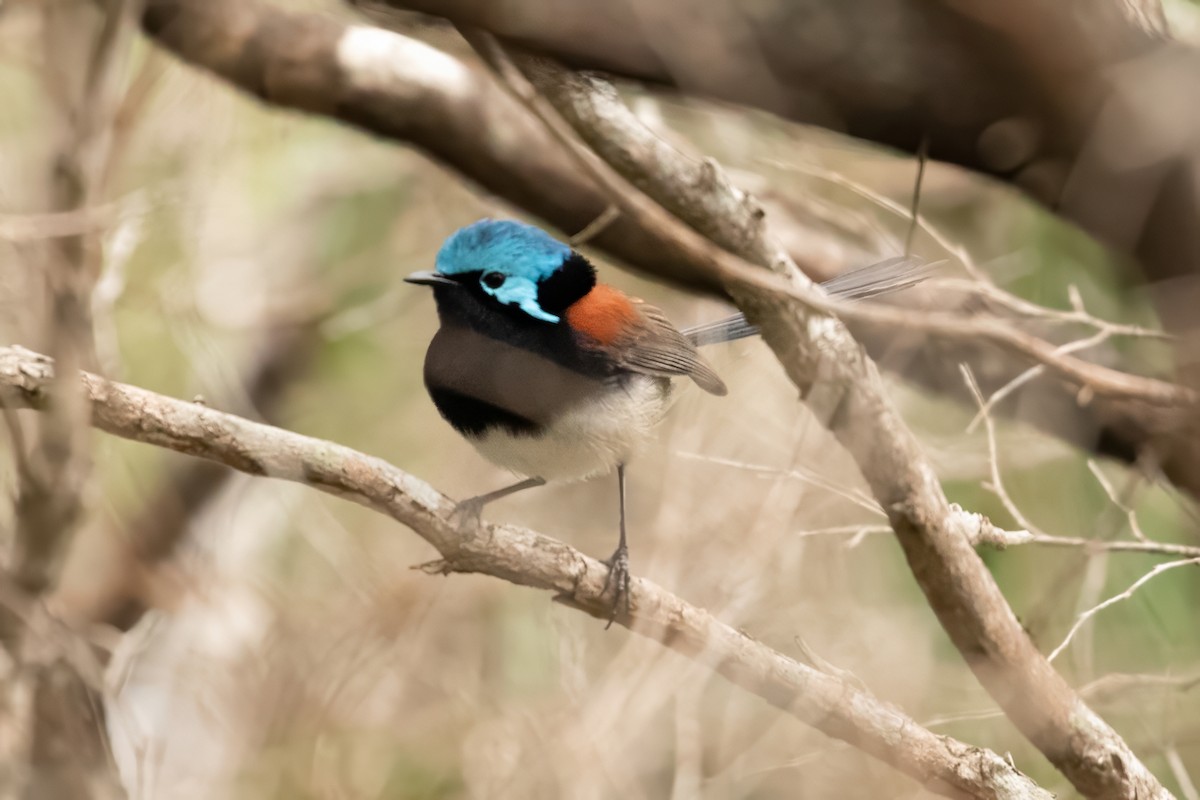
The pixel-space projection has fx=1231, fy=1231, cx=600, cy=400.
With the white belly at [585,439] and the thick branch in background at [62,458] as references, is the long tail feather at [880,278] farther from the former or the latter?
the thick branch in background at [62,458]

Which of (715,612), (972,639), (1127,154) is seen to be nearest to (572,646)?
(715,612)

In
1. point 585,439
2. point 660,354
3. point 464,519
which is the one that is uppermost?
point 464,519

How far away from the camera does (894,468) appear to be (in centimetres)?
283

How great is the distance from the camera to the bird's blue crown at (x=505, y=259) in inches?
149

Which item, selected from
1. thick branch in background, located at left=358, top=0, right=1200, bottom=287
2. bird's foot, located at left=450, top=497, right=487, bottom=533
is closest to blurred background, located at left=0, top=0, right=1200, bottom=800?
thick branch in background, located at left=358, top=0, right=1200, bottom=287

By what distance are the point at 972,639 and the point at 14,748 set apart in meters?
2.48

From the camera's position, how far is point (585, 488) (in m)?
5.66

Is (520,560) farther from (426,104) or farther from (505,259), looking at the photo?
(426,104)

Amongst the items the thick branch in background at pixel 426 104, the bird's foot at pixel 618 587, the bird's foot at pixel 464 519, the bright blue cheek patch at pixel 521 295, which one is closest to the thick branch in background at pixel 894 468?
the bird's foot at pixel 618 587

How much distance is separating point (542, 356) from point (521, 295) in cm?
20

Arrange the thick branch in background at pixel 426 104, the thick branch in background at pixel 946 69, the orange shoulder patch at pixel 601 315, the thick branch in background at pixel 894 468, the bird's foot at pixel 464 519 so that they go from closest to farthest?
the thick branch in background at pixel 946 69 < the thick branch in background at pixel 894 468 < the bird's foot at pixel 464 519 < the orange shoulder patch at pixel 601 315 < the thick branch in background at pixel 426 104

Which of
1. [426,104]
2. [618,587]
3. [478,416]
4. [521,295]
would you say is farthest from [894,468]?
[426,104]

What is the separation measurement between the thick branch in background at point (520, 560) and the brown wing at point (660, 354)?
1076 millimetres

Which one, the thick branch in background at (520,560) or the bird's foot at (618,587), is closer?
the thick branch in background at (520,560)
